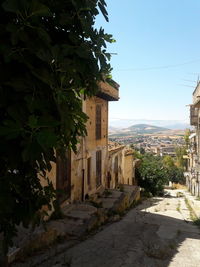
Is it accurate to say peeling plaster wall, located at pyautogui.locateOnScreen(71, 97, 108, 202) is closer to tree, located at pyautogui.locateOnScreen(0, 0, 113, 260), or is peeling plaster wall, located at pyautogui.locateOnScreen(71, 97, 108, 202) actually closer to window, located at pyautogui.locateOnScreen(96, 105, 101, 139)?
window, located at pyautogui.locateOnScreen(96, 105, 101, 139)

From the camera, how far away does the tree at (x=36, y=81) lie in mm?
1757

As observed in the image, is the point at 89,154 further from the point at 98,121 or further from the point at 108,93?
the point at 108,93

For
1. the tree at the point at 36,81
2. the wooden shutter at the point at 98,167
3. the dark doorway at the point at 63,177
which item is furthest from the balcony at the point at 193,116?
the tree at the point at 36,81

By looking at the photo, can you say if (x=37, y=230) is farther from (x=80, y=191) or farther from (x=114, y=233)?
(x=80, y=191)

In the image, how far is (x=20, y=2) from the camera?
5.88 feet

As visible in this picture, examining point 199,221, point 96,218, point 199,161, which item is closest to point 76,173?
point 96,218

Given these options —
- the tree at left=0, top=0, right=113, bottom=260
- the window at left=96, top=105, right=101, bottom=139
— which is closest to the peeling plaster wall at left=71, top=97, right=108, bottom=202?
the window at left=96, top=105, right=101, bottom=139

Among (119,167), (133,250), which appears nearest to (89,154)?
(133,250)

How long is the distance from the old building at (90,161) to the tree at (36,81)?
227 inches

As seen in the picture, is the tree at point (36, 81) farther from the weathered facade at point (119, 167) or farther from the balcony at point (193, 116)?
the balcony at point (193, 116)

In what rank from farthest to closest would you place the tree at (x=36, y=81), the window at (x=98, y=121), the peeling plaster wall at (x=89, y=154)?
1. the window at (x=98, y=121)
2. the peeling plaster wall at (x=89, y=154)
3. the tree at (x=36, y=81)

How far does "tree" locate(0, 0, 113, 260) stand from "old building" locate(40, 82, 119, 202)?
5775 mm

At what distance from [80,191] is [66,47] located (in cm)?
901

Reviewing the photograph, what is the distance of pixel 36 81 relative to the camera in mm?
2057
